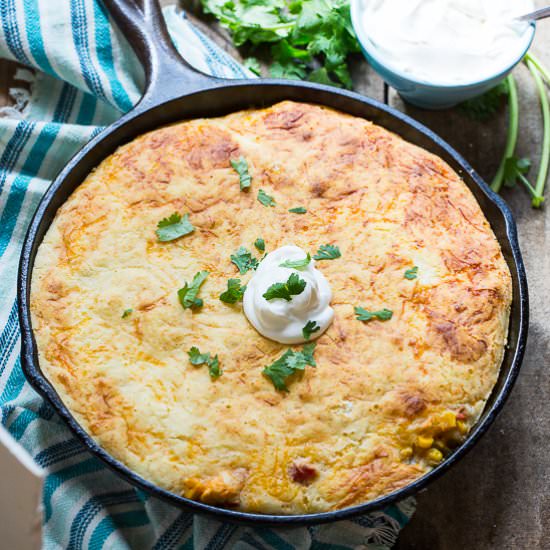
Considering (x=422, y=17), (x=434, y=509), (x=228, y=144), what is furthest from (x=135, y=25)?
(x=434, y=509)

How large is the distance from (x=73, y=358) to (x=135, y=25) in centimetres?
175

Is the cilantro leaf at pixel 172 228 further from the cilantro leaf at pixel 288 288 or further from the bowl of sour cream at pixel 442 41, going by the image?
the bowl of sour cream at pixel 442 41

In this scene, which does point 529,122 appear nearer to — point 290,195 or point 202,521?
point 290,195

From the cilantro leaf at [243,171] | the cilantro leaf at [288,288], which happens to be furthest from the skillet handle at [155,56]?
the cilantro leaf at [288,288]

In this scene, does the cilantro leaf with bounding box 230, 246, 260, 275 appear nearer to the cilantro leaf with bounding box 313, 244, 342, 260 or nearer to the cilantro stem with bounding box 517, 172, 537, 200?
the cilantro leaf with bounding box 313, 244, 342, 260

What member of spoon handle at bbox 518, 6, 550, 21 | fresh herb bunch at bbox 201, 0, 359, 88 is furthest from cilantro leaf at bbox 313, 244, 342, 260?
spoon handle at bbox 518, 6, 550, 21

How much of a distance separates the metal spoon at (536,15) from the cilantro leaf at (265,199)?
1769 millimetres

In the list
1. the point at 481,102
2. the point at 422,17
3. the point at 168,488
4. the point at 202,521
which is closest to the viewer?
the point at 168,488

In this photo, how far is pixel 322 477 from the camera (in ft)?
9.63

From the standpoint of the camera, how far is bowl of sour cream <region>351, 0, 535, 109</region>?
3941 mm

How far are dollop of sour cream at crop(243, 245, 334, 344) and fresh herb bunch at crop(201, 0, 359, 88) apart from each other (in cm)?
144

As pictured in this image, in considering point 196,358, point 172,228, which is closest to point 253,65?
point 172,228

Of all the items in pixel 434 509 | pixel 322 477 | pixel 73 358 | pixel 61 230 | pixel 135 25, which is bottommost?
pixel 434 509

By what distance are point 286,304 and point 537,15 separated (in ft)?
7.03
